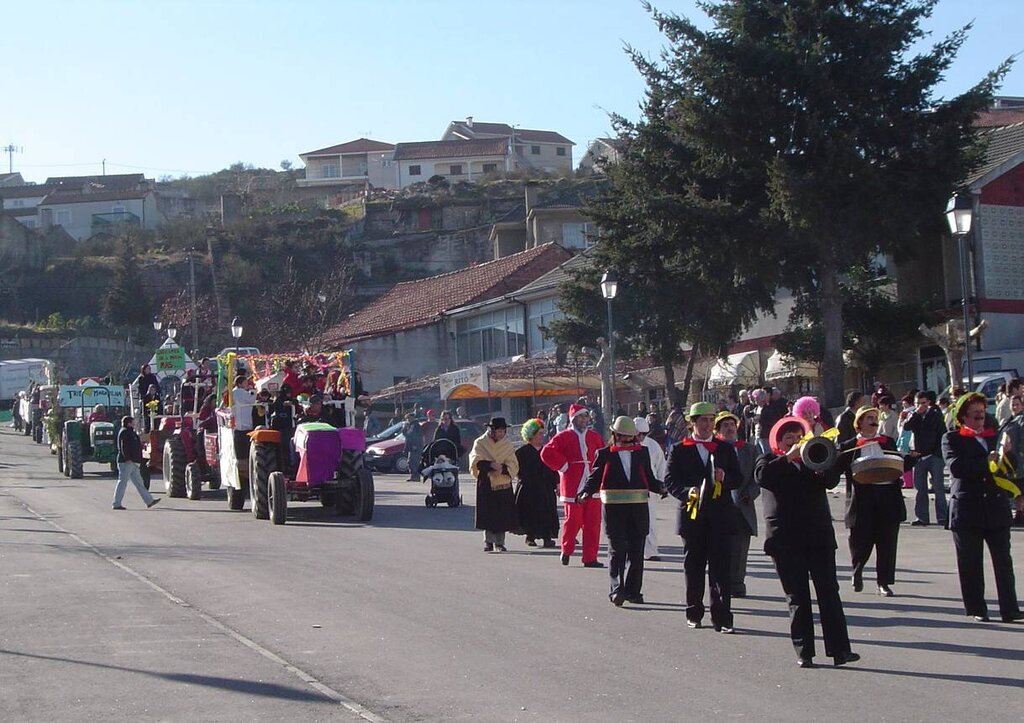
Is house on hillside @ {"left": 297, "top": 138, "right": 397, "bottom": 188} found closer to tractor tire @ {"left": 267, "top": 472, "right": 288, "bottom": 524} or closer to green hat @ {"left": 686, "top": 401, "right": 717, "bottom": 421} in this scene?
tractor tire @ {"left": 267, "top": 472, "right": 288, "bottom": 524}

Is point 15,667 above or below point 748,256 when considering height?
below

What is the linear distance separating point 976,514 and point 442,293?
49.3 meters

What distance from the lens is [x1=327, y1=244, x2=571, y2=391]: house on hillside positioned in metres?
53.9

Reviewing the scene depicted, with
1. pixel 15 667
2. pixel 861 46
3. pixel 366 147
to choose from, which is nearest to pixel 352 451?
pixel 15 667

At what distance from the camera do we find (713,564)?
1053 centimetres

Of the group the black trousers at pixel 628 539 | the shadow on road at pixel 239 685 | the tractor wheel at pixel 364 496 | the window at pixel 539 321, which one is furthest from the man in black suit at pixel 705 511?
the window at pixel 539 321

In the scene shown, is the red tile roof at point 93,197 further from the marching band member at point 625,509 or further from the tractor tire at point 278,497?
the marching band member at point 625,509

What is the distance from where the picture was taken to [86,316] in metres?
79.2

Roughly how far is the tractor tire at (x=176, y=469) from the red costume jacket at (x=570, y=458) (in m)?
14.0

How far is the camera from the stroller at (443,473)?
78.7 feet

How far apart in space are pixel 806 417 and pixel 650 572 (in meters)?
5.45

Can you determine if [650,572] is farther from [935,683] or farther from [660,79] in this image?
[660,79]

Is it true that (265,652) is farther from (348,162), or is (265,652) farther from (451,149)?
(348,162)

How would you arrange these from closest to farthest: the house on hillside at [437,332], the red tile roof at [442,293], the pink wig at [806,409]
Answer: the pink wig at [806,409]
the house on hillside at [437,332]
the red tile roof at [442,293]
